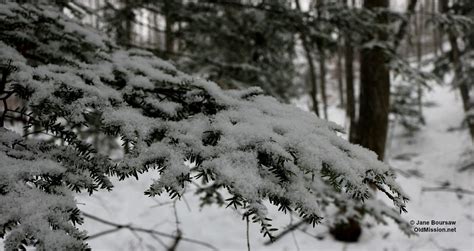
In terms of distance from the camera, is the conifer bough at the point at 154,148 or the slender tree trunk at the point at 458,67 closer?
the conifer bough at the point at 154,148

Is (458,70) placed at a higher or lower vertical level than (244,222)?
higher

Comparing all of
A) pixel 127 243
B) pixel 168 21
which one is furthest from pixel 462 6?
pixel 127 243

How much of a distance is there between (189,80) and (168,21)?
10.7 feet

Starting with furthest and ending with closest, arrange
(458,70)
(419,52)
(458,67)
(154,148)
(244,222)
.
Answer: (419,52) < (458,70) < (458,67) < (244,222) < (154,148)

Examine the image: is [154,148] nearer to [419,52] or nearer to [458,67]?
[458,67]

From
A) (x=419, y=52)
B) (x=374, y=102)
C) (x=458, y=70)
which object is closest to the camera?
(x=374, y=102)

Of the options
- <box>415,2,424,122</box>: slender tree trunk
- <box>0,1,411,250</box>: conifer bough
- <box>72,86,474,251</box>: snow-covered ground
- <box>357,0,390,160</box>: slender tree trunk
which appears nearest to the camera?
<box>0,1,411,250</box>: conifer bough

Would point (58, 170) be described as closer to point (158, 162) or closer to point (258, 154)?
point (158, 162)

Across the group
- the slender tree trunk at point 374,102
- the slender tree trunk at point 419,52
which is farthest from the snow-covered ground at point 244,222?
the slender tree trunk at point 419,52

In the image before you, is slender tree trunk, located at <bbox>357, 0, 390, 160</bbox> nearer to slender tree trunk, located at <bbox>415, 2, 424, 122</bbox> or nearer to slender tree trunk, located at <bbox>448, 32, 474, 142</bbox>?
slender tree trunk, located at <bbox>415, 2, 424, 122</bbox>

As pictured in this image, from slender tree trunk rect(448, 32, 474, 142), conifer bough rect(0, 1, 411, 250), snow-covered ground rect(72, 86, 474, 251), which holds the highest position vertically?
conifer bough rect(0, 1, 411, 250)

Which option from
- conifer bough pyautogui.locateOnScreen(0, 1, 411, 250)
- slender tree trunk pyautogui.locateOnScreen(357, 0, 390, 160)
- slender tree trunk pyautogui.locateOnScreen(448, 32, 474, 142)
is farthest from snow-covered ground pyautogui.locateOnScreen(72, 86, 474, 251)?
conifer bough pyautogui.locateOnScreen(0, 1, 411, 250)

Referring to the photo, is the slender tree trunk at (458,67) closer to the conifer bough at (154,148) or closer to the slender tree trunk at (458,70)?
the slender tree trunk at (458,70)

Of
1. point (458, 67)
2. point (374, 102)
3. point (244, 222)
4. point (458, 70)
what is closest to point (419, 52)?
point (458, 70)
